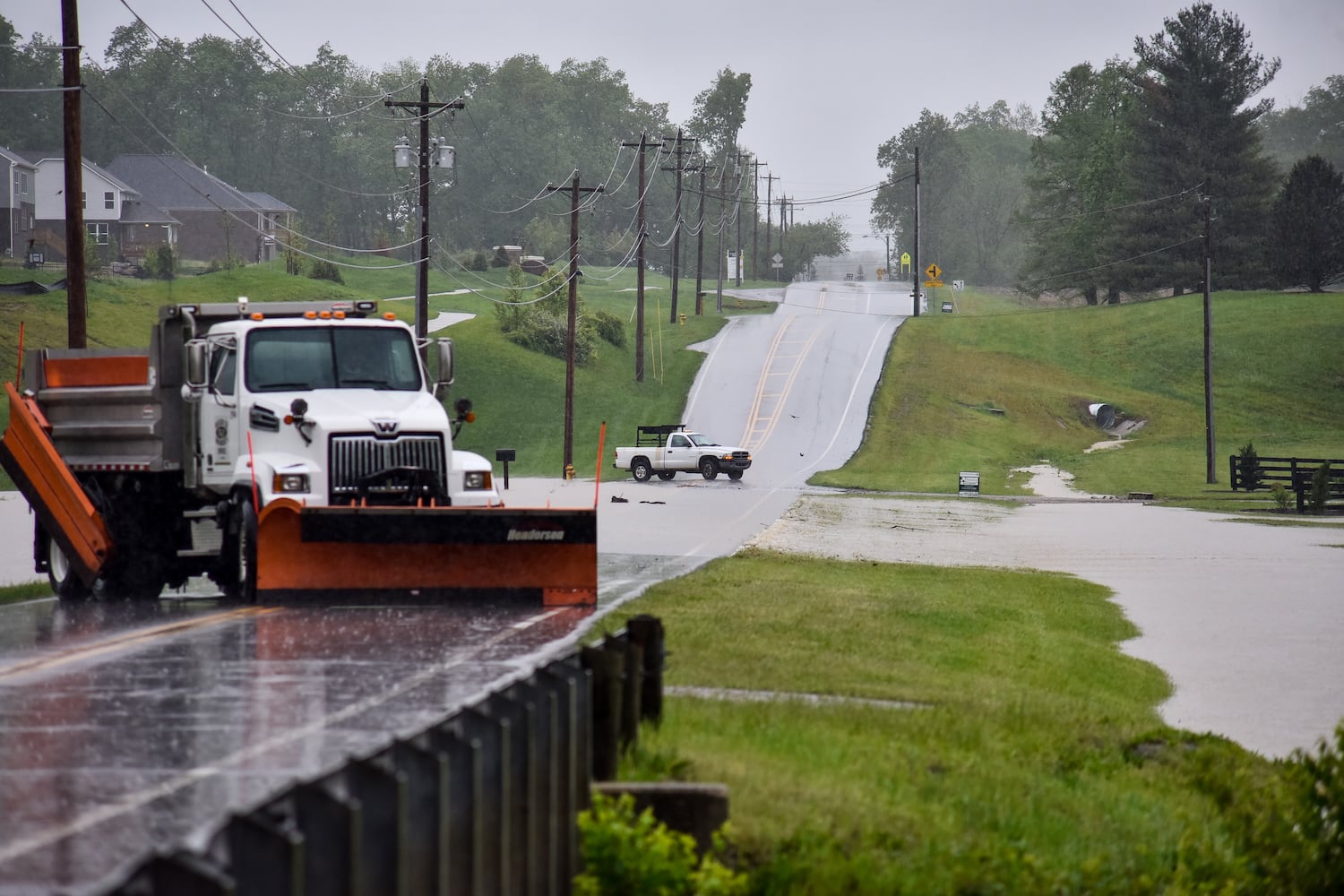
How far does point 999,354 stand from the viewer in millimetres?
84625

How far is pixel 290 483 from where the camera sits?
1501 centimetres

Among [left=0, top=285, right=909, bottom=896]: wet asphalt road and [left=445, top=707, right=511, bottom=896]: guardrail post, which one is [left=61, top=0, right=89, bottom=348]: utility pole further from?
[left=445, top=707, right=511, bottom=896]: guardrail post

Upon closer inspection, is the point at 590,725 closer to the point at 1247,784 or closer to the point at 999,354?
the point at 1247,784

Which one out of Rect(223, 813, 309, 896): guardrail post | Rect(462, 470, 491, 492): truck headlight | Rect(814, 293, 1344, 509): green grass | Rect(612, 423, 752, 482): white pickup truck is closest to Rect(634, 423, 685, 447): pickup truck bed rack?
Rect(612, 423, 752, 482): white pickup truck

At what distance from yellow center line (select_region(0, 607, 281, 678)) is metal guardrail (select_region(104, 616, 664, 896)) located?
6396 mm

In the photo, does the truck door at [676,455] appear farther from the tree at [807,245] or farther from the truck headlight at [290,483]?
the tree at [807,245]

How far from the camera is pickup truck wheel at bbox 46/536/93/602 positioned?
1716cm


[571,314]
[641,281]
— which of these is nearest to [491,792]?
[571,314]

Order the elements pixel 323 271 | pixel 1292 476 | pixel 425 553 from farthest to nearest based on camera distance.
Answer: pixel 323 271, pixel 1292 476, pixel 425 553

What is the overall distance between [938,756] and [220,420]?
9720 mm

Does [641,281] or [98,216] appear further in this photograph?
[98,216]

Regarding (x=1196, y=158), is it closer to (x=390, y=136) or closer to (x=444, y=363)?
(x=390, y=136)

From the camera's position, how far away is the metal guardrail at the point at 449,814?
11.6 ft

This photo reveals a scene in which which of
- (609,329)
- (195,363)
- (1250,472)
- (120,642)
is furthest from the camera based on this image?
(609,329)
